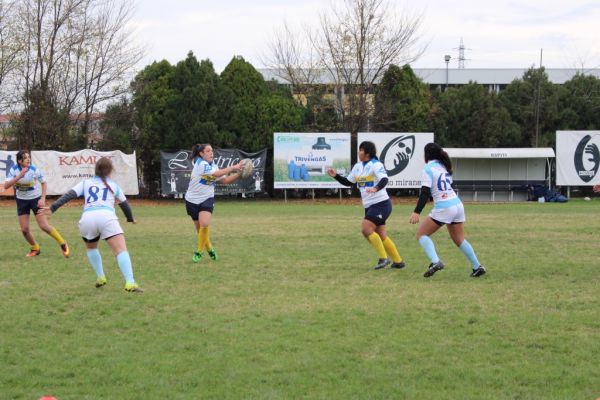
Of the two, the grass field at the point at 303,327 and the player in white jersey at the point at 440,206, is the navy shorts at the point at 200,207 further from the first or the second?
the player in white jersey at the point at 440,206

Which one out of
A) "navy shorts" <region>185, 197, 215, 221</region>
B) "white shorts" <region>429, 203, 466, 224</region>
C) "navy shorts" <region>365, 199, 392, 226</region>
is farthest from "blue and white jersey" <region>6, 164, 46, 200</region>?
"white shorts" <region>429, 203, 466, 224</region>

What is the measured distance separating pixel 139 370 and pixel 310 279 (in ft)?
15.6

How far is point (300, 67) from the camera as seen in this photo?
43.3 metres

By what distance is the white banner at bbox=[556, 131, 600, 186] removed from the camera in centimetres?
3444

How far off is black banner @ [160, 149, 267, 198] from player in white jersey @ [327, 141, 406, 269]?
22360mm

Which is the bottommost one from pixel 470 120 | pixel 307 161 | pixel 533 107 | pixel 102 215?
pixel 307 161

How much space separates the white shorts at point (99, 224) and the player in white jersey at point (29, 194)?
4.34 meters

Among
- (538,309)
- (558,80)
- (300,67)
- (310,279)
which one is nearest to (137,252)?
(310,279)

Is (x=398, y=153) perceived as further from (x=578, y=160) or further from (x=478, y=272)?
(x=478, y=272)

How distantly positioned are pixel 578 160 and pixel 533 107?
8.14 meters

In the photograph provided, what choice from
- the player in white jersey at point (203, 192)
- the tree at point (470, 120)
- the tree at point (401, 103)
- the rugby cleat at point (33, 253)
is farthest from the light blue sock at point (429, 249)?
the tree at point (470, 120)

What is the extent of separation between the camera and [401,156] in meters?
34.5

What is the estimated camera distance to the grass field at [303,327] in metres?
5.28

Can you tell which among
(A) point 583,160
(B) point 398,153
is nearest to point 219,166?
(B) point 398,153
